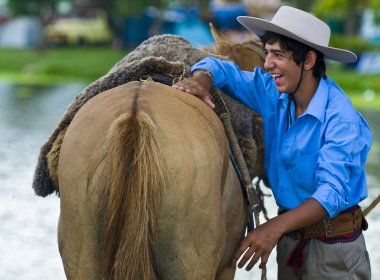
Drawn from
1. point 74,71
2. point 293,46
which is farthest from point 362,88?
point 293,46

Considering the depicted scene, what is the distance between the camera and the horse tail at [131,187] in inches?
110

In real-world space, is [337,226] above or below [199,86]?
below

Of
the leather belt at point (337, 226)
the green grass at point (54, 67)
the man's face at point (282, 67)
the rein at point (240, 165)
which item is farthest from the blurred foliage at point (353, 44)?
the rein at point (240, 165)

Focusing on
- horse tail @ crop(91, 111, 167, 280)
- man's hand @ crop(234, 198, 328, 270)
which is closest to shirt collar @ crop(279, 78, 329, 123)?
man's hand @ crop(234, 198, 328, 270)

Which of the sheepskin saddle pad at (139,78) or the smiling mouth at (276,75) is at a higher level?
the smiling mouth at (276,75)

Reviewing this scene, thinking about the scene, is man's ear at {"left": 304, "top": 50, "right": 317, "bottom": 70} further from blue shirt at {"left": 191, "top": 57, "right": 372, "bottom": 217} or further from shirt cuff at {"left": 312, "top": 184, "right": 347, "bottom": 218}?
shirt cuff at {"left": 312, "top": 184, "right": 347, "bottom": 218}

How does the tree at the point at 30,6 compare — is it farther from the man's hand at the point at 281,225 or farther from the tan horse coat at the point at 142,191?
the tan horse coat at the point at 142,191

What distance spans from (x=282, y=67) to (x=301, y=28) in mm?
174

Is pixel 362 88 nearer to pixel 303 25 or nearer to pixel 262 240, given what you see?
pixel 303 25

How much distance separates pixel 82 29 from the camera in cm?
4144

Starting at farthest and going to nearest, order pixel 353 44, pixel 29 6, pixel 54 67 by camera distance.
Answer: pixel 29 6
pixel 54 67
pixel 353 44

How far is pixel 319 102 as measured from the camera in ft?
11.3

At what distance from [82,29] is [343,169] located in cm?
3905

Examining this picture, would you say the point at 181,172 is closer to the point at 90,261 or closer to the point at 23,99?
the point at 90,261
